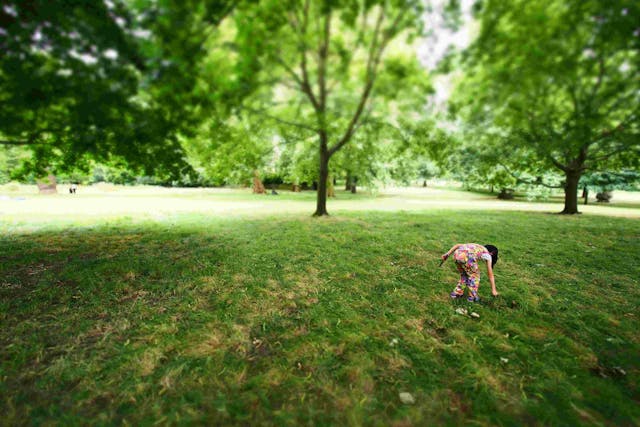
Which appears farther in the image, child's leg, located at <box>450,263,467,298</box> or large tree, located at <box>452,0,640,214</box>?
child's leg, located at <box>450,263,467,298</box>

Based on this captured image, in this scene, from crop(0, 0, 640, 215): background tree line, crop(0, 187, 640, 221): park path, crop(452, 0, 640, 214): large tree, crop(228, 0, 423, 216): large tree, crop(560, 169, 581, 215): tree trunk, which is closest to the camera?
crop(452, 0, 640, 214): large tree

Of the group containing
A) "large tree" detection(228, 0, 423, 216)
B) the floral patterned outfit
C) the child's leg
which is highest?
"large tree" detection(228, 0, 423, 216)

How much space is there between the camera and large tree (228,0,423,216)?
502cm

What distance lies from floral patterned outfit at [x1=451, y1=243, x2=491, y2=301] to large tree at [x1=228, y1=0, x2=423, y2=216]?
15.6 ft

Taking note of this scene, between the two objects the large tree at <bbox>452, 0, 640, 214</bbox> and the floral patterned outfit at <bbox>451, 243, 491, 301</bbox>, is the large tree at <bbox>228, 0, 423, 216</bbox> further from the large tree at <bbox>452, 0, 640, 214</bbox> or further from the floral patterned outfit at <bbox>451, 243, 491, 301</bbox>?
the floral patterned outfit at <bbox>451, 243, 491, 301</bbox>

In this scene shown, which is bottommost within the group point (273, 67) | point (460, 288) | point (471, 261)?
point (460, 288)

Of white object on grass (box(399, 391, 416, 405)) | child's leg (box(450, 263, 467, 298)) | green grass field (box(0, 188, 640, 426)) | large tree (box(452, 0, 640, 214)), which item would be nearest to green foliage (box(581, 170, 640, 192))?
green grass field (box(0, 188, 640, 426))

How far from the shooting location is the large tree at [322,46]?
502 centimetres

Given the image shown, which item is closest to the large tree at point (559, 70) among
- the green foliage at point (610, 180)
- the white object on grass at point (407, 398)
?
the white object on grass at point (407, 398)

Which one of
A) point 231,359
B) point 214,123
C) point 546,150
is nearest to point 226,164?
point 214,123

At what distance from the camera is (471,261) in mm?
4035

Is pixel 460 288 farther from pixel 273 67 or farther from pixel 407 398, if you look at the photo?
pixel 273 67

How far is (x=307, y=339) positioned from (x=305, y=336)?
0.07 meters

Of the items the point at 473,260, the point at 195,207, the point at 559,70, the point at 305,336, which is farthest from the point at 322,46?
the point at 195,207
